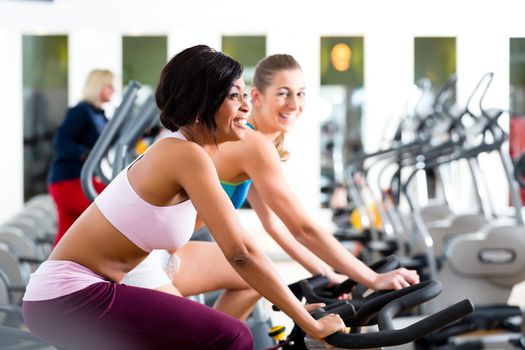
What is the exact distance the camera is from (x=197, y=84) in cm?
190

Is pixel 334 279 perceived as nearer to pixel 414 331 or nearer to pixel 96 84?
pixel 414 331

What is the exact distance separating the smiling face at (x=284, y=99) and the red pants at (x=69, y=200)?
219 cm

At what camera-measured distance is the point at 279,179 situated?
2.45m

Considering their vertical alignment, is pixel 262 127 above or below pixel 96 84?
below

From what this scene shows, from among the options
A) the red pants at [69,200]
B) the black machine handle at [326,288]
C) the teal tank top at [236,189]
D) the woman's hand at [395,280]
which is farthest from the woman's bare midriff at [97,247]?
the red pants at [69,200]

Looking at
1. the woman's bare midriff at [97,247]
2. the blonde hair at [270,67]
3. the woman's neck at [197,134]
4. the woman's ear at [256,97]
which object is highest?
the blonde hair at [270,67]

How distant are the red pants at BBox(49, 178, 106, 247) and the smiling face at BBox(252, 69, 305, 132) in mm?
2187

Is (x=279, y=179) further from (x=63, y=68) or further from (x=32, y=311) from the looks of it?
(x=63, y=68)

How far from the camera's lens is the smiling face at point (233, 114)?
192 cm

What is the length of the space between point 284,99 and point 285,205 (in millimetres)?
436

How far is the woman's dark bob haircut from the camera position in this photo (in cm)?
190

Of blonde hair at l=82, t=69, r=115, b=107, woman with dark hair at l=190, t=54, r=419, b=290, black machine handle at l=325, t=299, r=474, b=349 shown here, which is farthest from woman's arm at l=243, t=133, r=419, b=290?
blonde hair at l=82, t=69, r=115, b=107

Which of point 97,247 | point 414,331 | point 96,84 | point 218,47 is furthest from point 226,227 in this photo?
point 218,47

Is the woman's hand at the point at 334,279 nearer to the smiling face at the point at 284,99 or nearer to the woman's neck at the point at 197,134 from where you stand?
the smiling face at the point at 284,99
